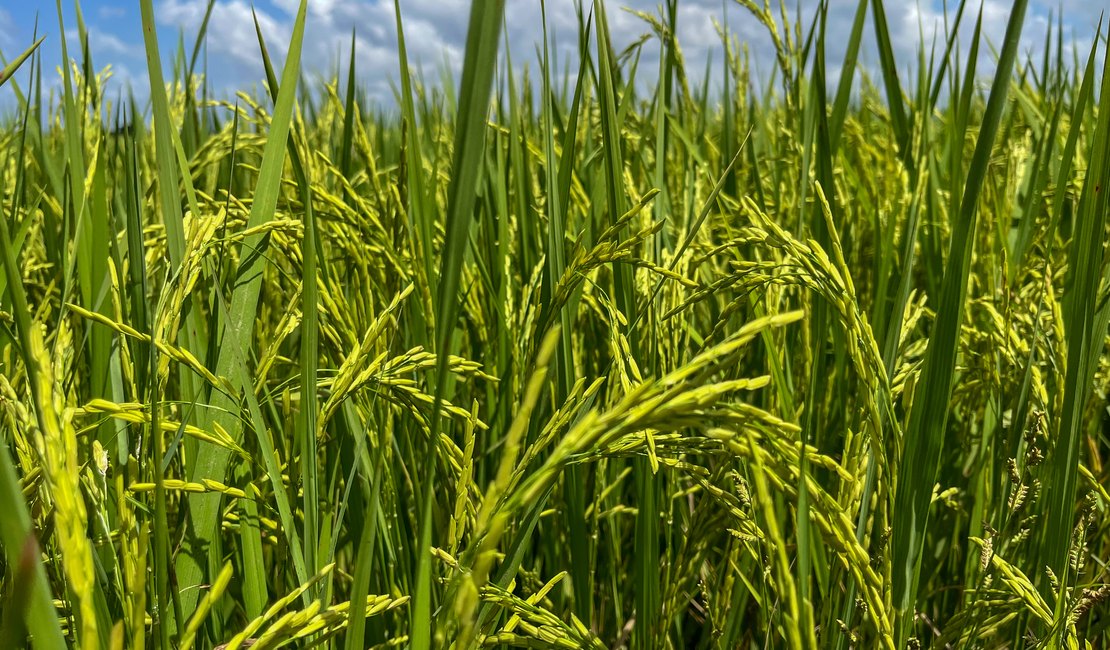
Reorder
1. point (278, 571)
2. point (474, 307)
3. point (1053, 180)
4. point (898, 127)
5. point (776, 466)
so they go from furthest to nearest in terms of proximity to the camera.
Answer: point (1053, 180) < point (898, 127) < point (474, 307) < point (278, 571) < point (776, 466)

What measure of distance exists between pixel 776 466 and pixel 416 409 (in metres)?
0.37

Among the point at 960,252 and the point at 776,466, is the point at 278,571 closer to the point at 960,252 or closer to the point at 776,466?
the point at 776,466

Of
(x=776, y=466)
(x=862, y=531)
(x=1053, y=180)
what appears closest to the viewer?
(x=776, y=466)

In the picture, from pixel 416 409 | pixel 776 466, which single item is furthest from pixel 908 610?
pixel 416 409

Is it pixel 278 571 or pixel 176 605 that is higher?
pixel 176 605

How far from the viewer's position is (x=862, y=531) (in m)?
0.77

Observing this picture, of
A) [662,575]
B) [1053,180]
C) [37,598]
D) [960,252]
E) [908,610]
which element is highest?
[1053,180]

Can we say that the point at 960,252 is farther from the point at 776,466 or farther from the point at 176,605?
the point at 176,605

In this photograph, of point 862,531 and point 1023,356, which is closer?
point 862,531

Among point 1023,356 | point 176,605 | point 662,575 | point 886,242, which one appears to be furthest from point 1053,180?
point 176,605

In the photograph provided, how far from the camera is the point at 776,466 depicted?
0.53 meters

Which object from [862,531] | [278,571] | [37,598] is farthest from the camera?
[278,571]

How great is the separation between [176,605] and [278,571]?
399 mm

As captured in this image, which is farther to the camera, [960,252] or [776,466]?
[960,252]
